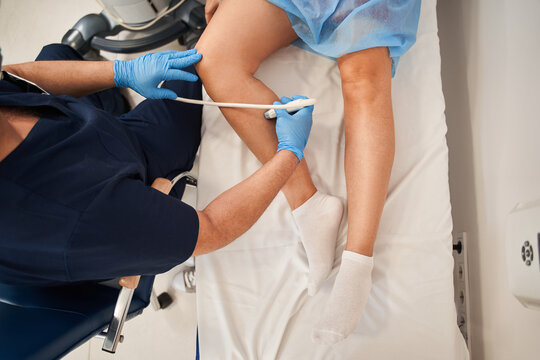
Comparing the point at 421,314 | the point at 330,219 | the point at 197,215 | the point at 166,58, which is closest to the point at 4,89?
the point at 166,58

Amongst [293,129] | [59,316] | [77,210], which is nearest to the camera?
[77,210]

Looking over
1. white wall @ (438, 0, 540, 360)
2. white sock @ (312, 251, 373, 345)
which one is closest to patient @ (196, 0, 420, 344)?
white sock @ (312, 251, 373, 345)

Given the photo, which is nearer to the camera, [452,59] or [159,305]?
[452,59]

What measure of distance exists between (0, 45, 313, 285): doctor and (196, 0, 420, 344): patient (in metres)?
0.10

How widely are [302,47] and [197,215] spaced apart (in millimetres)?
650

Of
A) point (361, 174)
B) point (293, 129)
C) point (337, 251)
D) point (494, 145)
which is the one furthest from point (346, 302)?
point (494, 145)

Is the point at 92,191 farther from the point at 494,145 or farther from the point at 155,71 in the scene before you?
the point at 494,145

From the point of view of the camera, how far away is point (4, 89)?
765mm

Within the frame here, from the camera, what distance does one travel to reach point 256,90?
0.96 meters

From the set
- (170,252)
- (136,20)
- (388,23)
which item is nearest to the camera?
(170,252)

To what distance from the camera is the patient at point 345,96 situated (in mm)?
860

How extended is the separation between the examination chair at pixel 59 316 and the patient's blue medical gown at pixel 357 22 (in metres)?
0.55

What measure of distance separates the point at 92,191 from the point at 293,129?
496 millimetres

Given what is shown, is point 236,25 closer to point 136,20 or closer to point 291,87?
point 291,87
